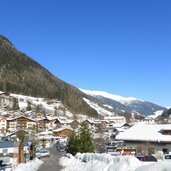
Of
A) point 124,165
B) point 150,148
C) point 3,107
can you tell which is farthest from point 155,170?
point 3,107

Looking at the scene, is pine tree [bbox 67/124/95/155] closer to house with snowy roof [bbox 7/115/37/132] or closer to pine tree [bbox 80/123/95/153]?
pine tree [bbox 80/123/95/153]

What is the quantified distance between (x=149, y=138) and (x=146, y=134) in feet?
6.33

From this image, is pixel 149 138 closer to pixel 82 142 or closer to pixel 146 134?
pixel 146 134

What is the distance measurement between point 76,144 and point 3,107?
164 metres

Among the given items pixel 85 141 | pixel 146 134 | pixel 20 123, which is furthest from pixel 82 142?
pixel 20 123

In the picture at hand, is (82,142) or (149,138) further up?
(149,138)

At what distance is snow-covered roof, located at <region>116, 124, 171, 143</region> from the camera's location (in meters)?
48.2

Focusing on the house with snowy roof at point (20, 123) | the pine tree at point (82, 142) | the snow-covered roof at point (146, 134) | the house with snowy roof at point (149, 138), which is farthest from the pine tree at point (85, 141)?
the house with snowy roof at point (20, 123)

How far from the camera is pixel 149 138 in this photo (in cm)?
4869

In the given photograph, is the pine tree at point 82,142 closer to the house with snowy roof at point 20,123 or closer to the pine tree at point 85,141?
the pine tree at point 85,141

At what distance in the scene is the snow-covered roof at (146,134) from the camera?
4824 cm

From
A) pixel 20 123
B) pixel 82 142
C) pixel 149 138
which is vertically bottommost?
pixel 82 142

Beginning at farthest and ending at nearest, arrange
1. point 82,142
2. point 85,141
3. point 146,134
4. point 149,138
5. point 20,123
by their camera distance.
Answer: point 20,123 < point 146,134 < point 149,138 < point 82,142 < point 85,141

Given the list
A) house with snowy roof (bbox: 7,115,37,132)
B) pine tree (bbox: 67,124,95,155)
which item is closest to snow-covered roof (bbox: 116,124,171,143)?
pine tree (bbox: 67,124,95,155)
